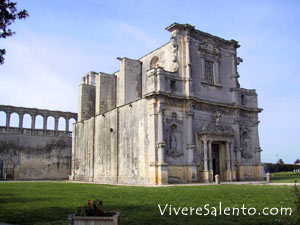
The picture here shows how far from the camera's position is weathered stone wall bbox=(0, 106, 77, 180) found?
35.2 metres

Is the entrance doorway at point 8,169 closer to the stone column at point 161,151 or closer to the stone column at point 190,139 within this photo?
the stone column at point 161,151

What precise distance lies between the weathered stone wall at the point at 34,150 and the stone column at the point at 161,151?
21.0 m

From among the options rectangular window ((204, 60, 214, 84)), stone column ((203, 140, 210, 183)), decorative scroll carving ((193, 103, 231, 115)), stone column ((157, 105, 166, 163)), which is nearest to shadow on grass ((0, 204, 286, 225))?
stone column ((157, 105, 166, 163))

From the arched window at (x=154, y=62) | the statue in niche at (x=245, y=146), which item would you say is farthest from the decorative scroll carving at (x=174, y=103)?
the statue in niche at (x=245, y=146)

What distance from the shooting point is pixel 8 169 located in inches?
1395

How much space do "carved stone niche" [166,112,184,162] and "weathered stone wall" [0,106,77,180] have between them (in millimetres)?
20834

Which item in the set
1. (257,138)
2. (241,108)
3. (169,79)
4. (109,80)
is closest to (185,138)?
(169,79)

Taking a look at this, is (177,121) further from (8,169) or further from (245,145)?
(8,169)

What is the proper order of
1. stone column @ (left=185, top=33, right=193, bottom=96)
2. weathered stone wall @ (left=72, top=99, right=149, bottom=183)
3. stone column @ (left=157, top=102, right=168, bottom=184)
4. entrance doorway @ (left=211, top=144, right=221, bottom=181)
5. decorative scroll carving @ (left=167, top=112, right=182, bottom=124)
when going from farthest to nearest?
entrance doorway @ (left=211, top=144, right=221, bottom=181) → stone column @ (left=185, top=33, right=193, bottom=96) → weathered stone wall @ (left=72, top=99, right=149, bottom=183) → decorative scroll carving @ (left=167, top=112, right=182, bottom=124) → stone column @ (left=157, top=102, right=168, bottom=184)

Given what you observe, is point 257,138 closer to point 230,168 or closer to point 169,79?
point 230,168

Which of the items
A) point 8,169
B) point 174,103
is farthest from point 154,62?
point 8,169

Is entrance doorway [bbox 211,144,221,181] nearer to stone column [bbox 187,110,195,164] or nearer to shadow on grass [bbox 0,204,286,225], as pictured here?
stone column [bbox 187,110,195,164]

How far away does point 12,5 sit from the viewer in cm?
916

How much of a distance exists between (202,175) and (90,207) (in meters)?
19.2
